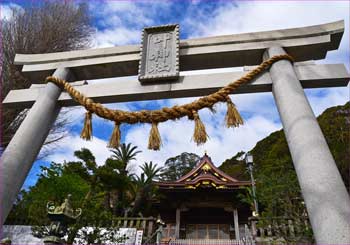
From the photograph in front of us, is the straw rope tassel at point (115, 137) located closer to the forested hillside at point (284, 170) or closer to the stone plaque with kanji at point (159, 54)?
the stone plaque with kanji at point (159, 54)

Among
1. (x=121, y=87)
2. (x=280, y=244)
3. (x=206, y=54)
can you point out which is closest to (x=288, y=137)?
(x=206, y=54)

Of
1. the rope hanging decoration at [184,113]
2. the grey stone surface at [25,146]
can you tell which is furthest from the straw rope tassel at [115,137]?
the grey stone surface at [25,146]

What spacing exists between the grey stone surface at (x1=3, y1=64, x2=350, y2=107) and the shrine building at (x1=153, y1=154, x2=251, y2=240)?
9864 millimetres

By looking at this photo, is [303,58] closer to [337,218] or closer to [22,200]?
[337,218]

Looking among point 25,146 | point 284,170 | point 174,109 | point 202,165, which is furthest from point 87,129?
point 202,165

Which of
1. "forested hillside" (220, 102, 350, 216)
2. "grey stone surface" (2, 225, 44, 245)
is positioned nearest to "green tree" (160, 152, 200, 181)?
"forested hillside" (220, 102, 350, 216)

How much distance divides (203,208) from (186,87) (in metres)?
11.5

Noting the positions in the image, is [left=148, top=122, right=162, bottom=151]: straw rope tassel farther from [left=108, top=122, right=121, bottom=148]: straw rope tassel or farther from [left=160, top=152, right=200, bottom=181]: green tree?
[left=160, top=152, right=200, bottom=181]: green tree

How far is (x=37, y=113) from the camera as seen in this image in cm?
241

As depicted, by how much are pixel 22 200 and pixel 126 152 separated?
7186mm

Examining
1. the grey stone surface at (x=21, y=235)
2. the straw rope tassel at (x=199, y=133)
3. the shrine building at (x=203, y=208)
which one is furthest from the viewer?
the shrine building at (x=203, y=208)

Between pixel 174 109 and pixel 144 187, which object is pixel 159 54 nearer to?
pixel 174 109

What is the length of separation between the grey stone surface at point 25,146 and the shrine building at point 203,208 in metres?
9.96

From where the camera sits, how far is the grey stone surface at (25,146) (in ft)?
6.52
